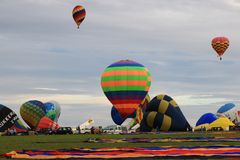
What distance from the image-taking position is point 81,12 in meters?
66.9

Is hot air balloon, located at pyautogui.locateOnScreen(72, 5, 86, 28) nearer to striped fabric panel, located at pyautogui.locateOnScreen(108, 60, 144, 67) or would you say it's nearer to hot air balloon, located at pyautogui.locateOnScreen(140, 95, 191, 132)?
striped fabric panel, located at pyautogui.locateOnScreen(108, 60, 144, 67)

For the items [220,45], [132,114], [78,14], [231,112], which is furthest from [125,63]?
[231,112]

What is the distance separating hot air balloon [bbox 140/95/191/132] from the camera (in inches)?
2583

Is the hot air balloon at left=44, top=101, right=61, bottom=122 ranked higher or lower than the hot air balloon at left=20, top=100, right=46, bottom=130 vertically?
higher

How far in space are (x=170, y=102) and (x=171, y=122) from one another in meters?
2.50

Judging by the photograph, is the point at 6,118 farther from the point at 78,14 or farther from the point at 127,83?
the point at 127,83

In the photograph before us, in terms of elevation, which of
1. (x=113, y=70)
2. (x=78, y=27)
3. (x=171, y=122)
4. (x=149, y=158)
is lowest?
(x=149, y=158)

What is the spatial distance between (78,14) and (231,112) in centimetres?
3582

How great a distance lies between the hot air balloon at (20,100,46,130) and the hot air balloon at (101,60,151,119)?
78.6ft

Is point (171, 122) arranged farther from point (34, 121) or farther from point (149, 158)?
point (149, 158)

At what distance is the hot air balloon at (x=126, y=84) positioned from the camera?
58938mm

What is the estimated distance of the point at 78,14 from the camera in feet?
219

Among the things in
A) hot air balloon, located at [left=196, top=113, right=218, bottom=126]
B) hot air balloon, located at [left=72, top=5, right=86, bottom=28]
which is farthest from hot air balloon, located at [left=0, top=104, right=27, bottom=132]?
hot air balloon, located at [left=196, top=113, right=218, bottom=126]

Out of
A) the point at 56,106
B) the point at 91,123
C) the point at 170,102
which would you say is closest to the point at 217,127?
the point at 170,102
